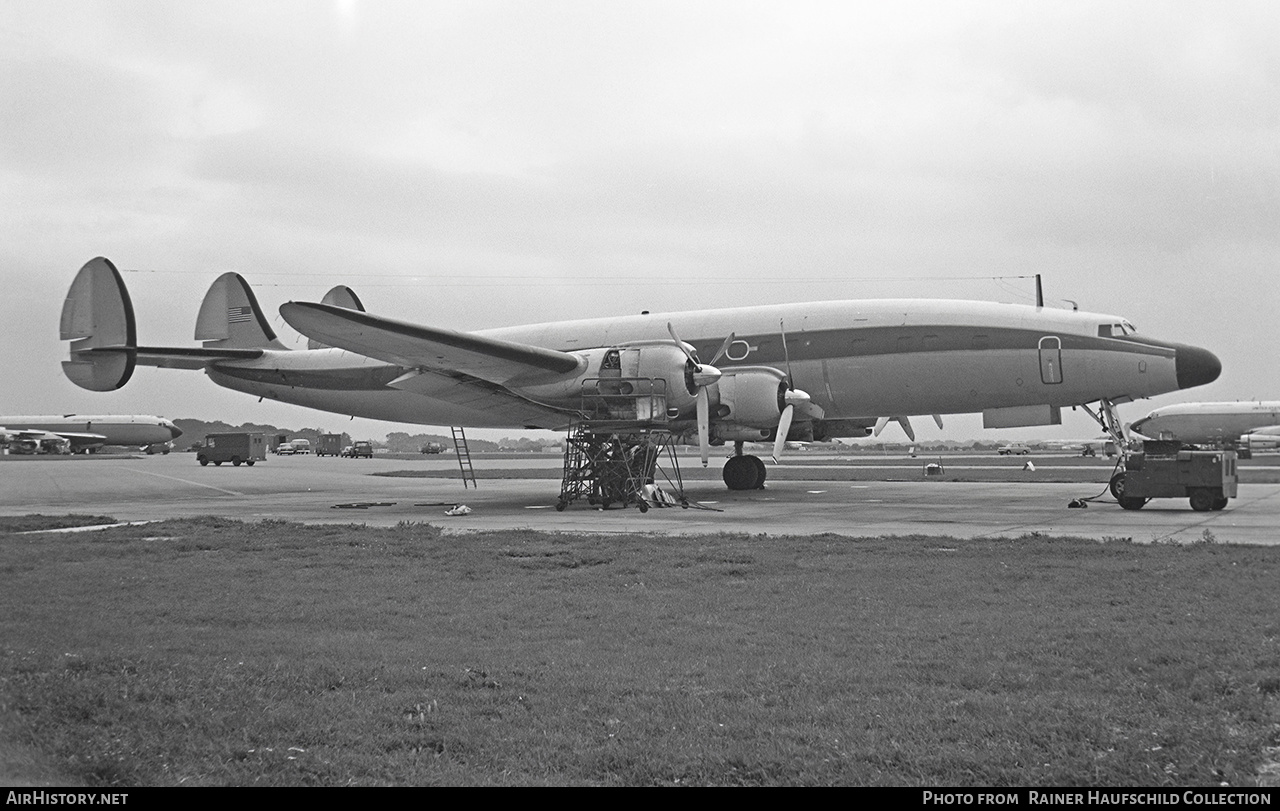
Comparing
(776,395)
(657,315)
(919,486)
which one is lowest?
(919,486)

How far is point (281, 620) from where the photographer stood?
27.8ft

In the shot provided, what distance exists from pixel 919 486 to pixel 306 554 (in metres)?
22.5

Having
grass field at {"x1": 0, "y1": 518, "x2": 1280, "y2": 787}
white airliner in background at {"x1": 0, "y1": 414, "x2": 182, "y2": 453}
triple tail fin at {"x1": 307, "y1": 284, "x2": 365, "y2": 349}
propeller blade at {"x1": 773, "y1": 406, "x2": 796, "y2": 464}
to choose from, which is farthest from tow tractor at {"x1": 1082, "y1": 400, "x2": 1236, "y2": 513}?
white airliner in background at {"x1": 0, "y1": 414, "x2": 182, "y2": 453}

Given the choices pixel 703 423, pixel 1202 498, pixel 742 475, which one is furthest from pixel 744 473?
pixel 1202 498

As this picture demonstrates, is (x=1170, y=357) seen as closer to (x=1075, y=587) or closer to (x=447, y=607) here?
(x=1075, y=587)

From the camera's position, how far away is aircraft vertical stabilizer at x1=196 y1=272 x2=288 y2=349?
33.4 meters

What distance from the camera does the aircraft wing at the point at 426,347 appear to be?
68.3 feet

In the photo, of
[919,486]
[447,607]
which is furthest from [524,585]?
[919,486]

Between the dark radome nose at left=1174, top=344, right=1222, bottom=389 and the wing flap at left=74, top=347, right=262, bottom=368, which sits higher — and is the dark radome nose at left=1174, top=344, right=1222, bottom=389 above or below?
below

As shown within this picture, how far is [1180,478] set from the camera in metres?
20.5

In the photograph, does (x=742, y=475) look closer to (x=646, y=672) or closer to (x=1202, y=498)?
(x=1202, y=498)

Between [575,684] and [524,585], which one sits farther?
[524,585]

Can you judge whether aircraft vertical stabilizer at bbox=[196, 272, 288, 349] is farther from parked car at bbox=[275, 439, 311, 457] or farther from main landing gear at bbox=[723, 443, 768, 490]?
parked car at bbox=[275, 439, 311, 457]

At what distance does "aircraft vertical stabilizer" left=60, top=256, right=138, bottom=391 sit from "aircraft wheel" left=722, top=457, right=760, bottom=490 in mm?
17981
